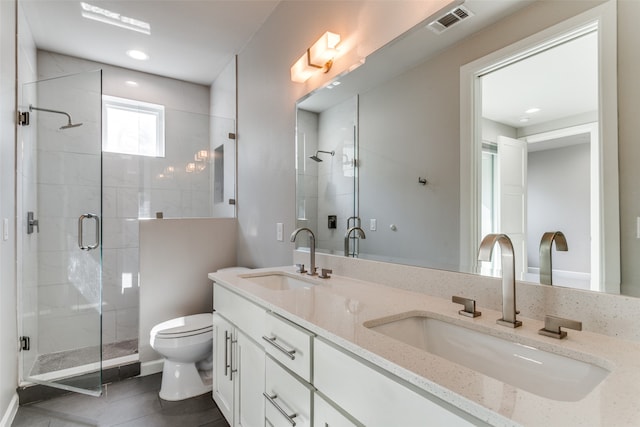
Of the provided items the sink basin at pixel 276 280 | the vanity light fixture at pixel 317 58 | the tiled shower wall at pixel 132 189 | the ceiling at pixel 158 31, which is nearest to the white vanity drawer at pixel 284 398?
the sink basin at pixel 276 280

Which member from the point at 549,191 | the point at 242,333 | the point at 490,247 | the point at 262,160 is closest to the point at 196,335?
the point at 242,333

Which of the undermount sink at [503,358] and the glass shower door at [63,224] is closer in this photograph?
the undermount sink at [503,358]

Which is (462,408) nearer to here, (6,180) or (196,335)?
(196,335)

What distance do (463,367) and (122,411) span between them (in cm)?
220

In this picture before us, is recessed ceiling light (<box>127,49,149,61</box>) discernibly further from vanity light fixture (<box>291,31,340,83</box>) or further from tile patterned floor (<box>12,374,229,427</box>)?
tile patterned floor (<box>12,374,229,427</box>)

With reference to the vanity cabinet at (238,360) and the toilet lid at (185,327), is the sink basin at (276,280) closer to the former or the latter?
the vanity cabinet at (238,360)

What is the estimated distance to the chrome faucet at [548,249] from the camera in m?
0.94

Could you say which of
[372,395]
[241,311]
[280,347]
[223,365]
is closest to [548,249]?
[372,395]

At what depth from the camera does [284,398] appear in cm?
112

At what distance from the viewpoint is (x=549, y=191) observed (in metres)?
0.98

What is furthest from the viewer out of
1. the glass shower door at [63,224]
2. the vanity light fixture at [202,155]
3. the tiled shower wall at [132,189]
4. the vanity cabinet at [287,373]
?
the vanity light fixture at [202,155]

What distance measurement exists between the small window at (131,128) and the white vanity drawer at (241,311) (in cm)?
175

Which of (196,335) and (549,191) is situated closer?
(549,191)

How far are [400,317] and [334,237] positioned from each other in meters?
0.91
